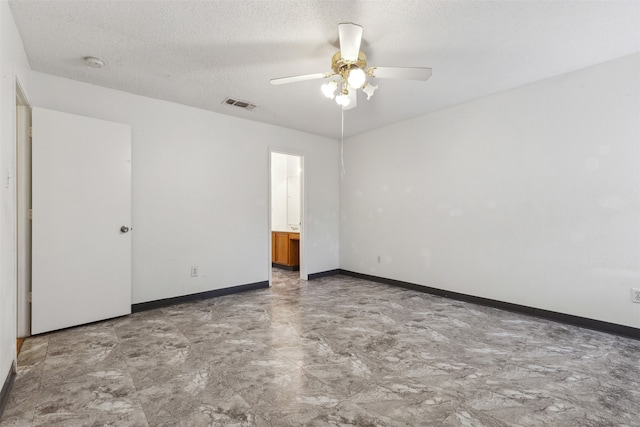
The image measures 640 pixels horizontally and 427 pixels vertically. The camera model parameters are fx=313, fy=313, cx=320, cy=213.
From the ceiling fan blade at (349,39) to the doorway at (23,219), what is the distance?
2.82m

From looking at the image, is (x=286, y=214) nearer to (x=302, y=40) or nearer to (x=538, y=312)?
(x=302, y=40)

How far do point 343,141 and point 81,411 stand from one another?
16.4ft

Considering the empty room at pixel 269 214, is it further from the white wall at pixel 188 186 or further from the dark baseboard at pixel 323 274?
the dark baseboard at pixel 323 274

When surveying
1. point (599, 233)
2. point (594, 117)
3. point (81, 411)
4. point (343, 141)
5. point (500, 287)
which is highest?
point (343, 141)

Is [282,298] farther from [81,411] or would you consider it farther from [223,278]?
[81,411]

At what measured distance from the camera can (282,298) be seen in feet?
13.6

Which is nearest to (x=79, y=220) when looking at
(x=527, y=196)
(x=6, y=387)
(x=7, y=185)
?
(x=7, y=185)

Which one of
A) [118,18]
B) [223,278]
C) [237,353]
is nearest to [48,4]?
[118,18]

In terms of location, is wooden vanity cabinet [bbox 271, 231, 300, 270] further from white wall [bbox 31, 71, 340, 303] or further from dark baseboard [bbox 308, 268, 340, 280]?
white wall [bbox 31, 71, 340, 303]

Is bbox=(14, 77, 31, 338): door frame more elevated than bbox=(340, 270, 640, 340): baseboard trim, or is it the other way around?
bbox=(14, 77, 31, 338): door frame

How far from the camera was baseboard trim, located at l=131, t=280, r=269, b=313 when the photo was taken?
3.63 meters

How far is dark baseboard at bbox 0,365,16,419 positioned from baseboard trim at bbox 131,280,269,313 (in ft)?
4.66

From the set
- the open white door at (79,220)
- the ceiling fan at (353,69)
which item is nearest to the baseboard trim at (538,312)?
the ceiling fan at (353,69)

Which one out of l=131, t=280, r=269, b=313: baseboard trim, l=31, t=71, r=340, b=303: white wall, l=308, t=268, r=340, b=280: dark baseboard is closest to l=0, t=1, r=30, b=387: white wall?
l=31, t=71, r=340, b=303: white wall
